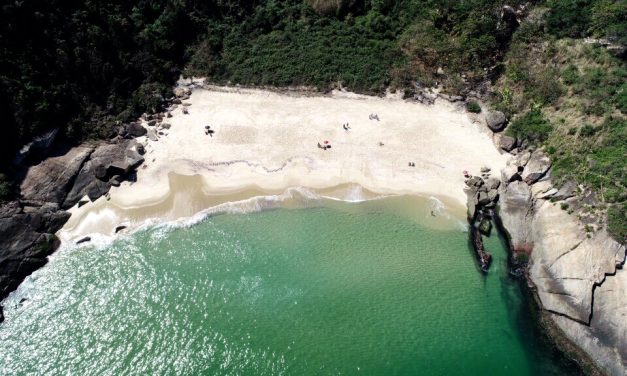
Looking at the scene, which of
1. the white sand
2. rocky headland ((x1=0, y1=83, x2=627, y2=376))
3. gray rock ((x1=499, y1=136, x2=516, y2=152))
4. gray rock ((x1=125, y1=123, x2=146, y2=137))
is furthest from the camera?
gray rock ((x1=125, y1=123, x2=146, y2=137))

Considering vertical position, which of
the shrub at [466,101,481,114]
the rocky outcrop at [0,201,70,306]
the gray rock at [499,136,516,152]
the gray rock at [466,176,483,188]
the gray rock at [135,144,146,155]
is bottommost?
the rocky outcrop at [0,201,70,306]

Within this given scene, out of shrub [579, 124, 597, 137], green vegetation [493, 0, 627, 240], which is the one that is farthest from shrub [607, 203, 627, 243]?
shrub [579, 124, 597, 137]

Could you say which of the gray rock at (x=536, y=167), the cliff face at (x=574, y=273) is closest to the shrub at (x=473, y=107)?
the gray rock at (x=536, y=167)

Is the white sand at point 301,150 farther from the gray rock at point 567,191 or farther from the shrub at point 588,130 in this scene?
the shrub at point 588,130

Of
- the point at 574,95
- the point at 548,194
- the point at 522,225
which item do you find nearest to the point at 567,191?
the point at 548,194

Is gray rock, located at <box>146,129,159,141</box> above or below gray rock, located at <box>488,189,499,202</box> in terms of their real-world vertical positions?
below

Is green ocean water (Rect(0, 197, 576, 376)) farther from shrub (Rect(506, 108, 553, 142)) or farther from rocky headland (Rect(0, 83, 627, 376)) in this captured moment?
shrub (Rect(506, 108, 553, 142))

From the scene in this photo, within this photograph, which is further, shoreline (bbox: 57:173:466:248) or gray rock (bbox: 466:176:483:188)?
gray rock (bbox: 466:176:483:188)

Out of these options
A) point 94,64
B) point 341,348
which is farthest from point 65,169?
point 341,348
